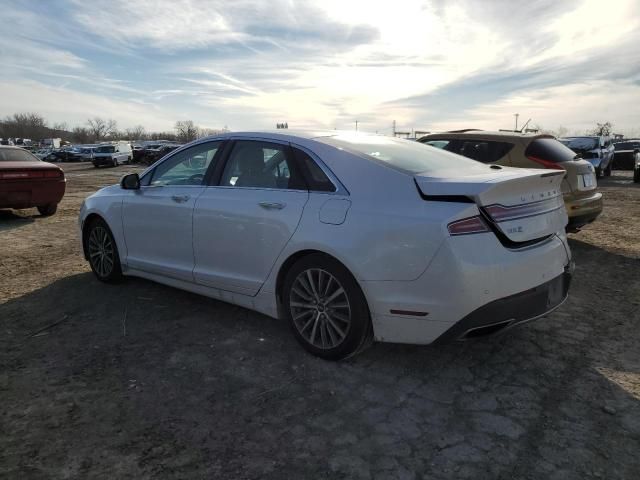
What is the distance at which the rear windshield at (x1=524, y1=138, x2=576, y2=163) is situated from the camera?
6336 millimetres

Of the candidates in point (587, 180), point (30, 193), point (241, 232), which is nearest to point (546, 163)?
point (587, 180)

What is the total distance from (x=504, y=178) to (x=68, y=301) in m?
4.05

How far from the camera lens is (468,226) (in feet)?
9.25

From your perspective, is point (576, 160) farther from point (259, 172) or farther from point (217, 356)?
point (217, 356)

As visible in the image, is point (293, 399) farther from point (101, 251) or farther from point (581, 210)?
point (581, 210)

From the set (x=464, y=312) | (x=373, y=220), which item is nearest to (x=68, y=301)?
(x=373, y=220)

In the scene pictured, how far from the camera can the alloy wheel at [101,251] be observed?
5219mm

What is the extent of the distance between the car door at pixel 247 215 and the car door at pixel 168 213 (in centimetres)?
17

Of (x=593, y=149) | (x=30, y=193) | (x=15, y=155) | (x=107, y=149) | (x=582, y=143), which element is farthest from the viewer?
(x=107, y=149)

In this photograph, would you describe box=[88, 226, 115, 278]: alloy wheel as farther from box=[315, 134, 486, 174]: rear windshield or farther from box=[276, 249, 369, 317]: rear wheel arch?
box=[315, 134, 486, 174]: rear windshield

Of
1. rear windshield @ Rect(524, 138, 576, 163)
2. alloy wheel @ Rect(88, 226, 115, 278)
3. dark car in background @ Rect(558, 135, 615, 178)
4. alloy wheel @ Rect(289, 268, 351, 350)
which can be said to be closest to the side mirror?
alloy wheel @ Rect(88, 226, 115, 278)

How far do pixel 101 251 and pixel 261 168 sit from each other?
245 cm

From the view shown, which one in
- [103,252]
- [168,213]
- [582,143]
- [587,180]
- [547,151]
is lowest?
[103,252]

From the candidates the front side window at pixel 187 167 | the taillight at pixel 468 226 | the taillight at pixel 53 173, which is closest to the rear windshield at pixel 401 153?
the taillight at pixel 468 226
